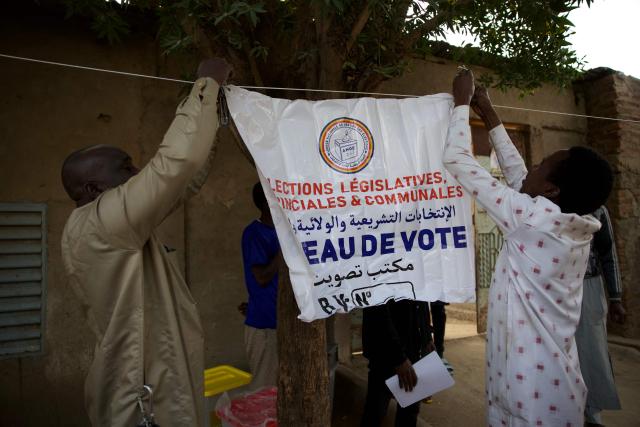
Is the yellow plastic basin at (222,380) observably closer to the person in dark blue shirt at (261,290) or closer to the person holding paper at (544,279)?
the person in dark blue shirt at (261,290)

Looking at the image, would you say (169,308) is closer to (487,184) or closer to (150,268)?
(150,268)

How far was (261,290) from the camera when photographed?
3.05m

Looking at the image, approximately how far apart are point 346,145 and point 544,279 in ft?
3.37

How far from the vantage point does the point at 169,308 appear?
1634 millimetres

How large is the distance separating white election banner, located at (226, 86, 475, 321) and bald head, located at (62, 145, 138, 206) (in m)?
0.60

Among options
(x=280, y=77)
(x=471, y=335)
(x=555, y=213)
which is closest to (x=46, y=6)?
(x=280, y=77)

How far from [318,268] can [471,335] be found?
4389 millimetres

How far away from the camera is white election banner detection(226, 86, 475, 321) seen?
6.71ft

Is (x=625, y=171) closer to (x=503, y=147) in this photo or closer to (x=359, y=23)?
(x=503, y=147)

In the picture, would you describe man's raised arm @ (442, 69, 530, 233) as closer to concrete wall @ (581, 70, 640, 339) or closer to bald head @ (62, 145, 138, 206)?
bald head @ (62, 145, 138, 206)

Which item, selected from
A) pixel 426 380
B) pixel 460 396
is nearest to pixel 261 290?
pixel 426 380

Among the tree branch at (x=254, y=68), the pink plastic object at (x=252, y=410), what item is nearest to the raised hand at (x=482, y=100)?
the tree branch at (x=254, y=68)

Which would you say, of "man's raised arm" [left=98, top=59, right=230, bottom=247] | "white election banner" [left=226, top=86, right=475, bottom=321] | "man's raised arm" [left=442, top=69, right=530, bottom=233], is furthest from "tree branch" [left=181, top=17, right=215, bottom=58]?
"man's raised arm" [left=442, top=69, right=530, bottom=233]

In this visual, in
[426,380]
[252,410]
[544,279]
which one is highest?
[544,279]
